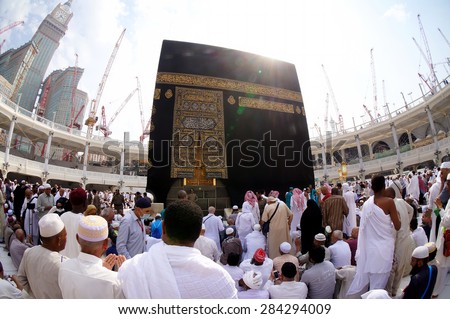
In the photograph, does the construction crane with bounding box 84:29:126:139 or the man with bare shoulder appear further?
the construction crane with bounding box 84:29:126:139

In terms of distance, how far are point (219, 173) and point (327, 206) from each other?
4344mm

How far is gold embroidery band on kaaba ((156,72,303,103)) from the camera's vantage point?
8109mm

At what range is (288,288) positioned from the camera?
207 cm

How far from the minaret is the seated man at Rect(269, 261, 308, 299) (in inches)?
150

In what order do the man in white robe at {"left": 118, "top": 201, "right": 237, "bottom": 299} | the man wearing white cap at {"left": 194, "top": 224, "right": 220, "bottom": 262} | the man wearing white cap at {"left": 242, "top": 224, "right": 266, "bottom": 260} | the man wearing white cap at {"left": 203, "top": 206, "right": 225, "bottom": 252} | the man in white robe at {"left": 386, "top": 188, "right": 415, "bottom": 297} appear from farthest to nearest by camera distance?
the man wearing white cap at {"left": 203, "top": 206, "right": 225, "bottom": 252} → the man wearing white cap at {"left": 242, "top": 224, "right": 266, "bottom": 260} → the man wearing white cap at {"left": 194, "top": 224, "right": 220, "bottom": 262} → the man in white robe at {"left": 386, "top": 188, "right": 415, "bottom": 297} → the man in white robe at {"left": 118, "top": 201, "right": 237, "bottom": 299}

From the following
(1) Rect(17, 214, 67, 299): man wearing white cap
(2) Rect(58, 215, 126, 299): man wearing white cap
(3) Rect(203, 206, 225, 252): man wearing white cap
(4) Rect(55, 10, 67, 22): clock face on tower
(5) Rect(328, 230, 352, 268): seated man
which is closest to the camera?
(2) Rect(58, 215, 126, 299): man wearing white cap

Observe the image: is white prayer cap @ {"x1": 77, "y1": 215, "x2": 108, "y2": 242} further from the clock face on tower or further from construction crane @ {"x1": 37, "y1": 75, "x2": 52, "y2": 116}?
construction crane @ {"x1": 37, "y1": 75, "x2": 52, "y2": 116}

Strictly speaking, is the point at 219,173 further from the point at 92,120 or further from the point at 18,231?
the point at 92,120

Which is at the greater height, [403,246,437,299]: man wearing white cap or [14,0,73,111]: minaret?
[14,0,73,111]: minaret

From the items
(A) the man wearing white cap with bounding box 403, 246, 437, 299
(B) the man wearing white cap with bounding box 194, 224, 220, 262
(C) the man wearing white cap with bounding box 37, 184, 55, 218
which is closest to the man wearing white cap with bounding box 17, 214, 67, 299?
(B) the man wearing white cap with bounding box 194, 224, 220, 262

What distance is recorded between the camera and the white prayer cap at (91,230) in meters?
1.19

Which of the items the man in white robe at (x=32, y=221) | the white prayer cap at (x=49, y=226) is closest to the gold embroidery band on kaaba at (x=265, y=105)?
the man in white robe at (x=32, y=221)

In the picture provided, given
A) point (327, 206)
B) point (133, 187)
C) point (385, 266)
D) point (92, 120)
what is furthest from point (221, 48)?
point (92, 120)

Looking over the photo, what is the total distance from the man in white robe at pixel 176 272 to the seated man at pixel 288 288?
114 cm
